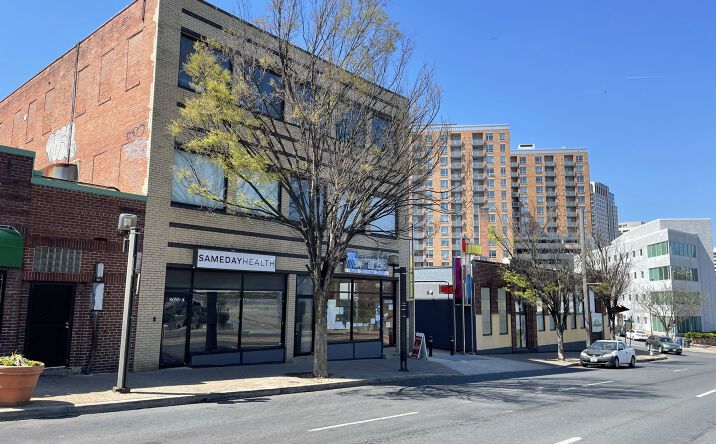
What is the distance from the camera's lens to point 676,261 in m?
73.6

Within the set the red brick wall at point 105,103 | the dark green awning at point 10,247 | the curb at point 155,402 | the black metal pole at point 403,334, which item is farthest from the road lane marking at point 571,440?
the red brick wall at point 105,103

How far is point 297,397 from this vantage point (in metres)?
12.6

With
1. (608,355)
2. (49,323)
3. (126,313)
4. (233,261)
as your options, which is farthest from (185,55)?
(608,355)

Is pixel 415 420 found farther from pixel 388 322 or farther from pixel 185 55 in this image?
pixel 388 322

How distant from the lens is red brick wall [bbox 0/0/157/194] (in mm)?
16344

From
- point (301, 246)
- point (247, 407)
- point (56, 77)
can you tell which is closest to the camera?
point (247, 407)

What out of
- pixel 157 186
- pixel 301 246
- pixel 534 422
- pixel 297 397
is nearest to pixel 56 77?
pixel 157 186

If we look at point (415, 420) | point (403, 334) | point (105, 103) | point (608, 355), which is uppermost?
point (105, 103)

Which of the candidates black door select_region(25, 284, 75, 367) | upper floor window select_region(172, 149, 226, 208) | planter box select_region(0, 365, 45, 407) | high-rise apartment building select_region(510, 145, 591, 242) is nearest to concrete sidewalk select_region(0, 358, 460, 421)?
planter box select_region(0, 365, 45, 407)

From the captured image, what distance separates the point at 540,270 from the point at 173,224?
61.9ft

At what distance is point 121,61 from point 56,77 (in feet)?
18.2

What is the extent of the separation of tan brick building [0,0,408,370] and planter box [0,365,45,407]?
5.03m

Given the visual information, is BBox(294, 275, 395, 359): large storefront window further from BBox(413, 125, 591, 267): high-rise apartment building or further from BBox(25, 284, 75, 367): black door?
BBox(413, 125, 591, 267): high-rise apartment building

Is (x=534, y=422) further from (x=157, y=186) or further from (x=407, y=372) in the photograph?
(x=157, y=186)
